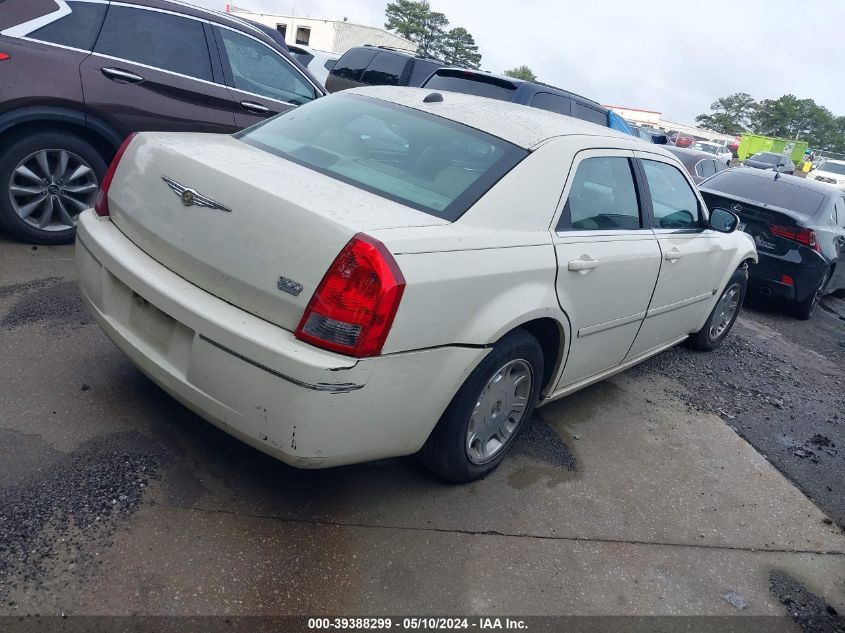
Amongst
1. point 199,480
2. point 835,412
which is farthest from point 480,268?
point 835,412

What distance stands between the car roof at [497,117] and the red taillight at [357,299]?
121 centimetres

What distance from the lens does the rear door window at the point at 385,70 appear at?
10.1 metres

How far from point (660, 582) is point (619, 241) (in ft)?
5.41

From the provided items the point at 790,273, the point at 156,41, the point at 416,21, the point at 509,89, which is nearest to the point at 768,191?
the point at 790,273

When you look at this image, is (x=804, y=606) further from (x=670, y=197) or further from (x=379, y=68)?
(x=379, y=68)

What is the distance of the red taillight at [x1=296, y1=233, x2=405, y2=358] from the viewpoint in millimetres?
2320

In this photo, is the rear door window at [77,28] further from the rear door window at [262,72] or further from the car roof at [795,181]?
the car roof at [795,181]

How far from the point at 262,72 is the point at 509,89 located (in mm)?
2672

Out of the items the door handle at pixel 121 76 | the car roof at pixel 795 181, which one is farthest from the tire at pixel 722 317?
the door handle at pixel 121 76

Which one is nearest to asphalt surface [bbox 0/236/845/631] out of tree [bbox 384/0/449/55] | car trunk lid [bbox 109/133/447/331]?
car trunk lid [bbox 109/133/447/331]

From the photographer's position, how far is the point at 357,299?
7.62ft

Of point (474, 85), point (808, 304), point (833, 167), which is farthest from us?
point (833, 167)

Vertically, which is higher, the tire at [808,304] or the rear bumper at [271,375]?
the rear bumper at [271,375]

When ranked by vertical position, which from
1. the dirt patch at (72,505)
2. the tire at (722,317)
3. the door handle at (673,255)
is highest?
the door handle at (673,255)
